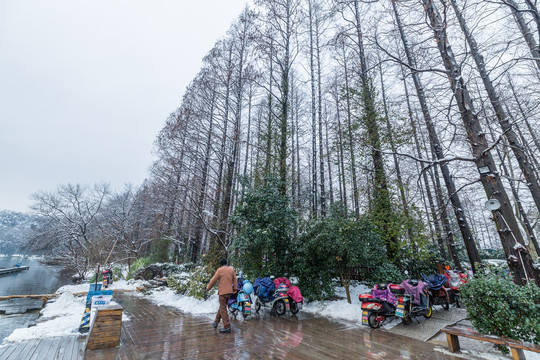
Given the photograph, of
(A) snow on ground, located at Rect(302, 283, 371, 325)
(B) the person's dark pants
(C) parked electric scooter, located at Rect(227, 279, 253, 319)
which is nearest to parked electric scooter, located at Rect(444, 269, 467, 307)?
(A) snow on ground, located at Rect(302, 283, 371, 325)

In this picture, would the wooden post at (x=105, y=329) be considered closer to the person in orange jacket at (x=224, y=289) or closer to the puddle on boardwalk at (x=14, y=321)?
the person in orange jacket at (x=224, y=289)

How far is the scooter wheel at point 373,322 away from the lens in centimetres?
503

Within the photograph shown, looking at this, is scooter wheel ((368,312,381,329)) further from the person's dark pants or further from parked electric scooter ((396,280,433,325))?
the person's dark pants

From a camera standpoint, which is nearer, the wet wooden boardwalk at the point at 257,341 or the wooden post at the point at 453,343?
the wet wooden boardwalk at the point at 257,341

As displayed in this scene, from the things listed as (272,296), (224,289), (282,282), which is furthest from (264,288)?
(224,289)

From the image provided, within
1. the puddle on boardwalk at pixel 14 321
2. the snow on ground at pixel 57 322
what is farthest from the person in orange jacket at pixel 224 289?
the puddle on boardwalk at pixel 14 321

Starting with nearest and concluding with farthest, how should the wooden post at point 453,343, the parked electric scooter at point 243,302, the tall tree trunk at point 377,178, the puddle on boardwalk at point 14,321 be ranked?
the wooden post at point 453,343 → the parked electric scooter at point 243,302 → the puddle on boardwalk at point 14,321 → the tall tree trunk at point 377,178

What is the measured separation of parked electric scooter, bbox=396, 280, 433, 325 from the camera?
16.2 feet

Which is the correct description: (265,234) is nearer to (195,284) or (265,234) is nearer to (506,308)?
(195,284)

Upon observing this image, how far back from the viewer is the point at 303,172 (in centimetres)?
2173

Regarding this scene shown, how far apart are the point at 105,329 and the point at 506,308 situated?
237 inches

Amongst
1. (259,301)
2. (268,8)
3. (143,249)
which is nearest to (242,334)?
(259,301)

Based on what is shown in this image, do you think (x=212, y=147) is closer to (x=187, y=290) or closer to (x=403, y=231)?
(x=187, y=290)

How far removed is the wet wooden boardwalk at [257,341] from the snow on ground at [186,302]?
91 centimetres
